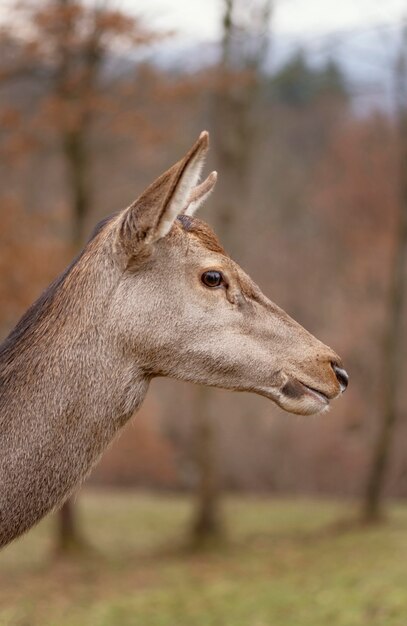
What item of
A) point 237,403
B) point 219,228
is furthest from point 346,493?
point 219,228

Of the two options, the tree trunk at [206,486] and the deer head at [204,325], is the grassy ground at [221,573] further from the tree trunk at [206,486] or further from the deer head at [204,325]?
the deer head at [204,325]

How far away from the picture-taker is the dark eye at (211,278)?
403cm

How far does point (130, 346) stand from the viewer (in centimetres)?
392

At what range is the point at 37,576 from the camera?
43.7 feet

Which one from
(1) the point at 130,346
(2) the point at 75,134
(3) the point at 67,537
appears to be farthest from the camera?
(3) the point at 67,537

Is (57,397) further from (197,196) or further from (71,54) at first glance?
(71,54)

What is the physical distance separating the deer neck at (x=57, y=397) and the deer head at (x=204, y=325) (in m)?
0.11

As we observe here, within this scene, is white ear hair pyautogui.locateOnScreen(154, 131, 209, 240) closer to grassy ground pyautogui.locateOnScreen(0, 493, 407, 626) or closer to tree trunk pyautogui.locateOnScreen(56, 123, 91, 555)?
grassy ground pyautogui.locateOnScreen(0, 493, 407, 626)

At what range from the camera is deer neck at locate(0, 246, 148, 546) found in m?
3.67

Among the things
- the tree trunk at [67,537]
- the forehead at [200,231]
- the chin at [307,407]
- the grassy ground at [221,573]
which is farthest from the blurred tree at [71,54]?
the chin at [307,407]

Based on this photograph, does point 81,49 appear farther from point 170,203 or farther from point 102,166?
point 170,203

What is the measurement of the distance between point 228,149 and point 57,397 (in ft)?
41.0

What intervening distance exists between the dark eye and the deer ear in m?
0.28

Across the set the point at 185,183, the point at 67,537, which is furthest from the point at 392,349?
the point at 185,183
